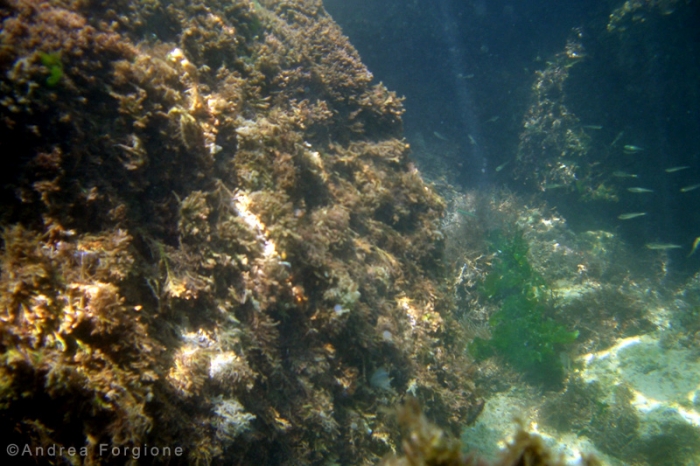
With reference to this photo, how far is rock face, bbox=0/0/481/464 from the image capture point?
7.55 feet

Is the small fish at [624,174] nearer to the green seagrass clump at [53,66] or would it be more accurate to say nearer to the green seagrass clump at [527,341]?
the green seagrass clump at [527,341]

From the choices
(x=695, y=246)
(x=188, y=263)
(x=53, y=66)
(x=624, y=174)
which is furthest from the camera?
(x=695, y=246)

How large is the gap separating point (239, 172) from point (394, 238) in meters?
2.58

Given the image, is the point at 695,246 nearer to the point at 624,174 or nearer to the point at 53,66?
the point at 624,174

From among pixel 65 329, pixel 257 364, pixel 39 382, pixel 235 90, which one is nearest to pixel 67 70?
pixel 235 90

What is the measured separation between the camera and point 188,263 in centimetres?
312

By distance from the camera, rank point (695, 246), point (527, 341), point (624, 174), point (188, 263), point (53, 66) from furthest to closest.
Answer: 1. point (695, 246)
2. point (624, 174)
3. point (527, 341)
4. point (188, 263)
5. point (53, 66)

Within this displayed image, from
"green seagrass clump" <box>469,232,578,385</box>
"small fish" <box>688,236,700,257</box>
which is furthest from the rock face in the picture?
"small fish" <box>688,236,700,257</box>

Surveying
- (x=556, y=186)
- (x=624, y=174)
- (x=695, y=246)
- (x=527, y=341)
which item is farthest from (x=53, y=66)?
(x=695, y=246)

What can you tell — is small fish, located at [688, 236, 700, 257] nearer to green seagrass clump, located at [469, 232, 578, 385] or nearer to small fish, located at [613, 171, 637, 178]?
small fish, located at [613, 171, 637, 178]

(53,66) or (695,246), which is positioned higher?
(53,66)

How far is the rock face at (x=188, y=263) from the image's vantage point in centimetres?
230

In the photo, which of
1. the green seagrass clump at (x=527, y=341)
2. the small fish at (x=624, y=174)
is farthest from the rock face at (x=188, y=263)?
the small fish at (x=624, y=174)

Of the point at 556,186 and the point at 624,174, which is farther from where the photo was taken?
the point at 556,186
